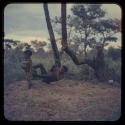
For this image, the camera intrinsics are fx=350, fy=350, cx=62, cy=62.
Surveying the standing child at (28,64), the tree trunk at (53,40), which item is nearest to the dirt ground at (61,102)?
the standing child at (28,64)

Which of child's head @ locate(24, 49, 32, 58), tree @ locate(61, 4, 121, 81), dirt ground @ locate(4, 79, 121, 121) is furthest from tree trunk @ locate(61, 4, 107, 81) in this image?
child's head @ locate(24, 49, 32, 58)

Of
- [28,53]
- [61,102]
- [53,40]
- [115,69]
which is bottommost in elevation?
[61,102]

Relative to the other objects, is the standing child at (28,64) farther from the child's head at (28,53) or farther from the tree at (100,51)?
the tree at (100,51)

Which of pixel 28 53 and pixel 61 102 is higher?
pixel 28 53

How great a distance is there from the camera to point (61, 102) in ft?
9.95

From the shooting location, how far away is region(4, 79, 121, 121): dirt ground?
3.02 metres

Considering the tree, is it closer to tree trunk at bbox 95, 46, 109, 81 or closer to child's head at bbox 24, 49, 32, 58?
tree trunk at bbox 95, 46, 109, 81

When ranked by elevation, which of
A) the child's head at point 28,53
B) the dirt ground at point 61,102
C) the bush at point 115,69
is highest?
the child's head at point 28,53

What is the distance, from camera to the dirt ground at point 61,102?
9.92ft

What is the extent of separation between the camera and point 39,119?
3.02m

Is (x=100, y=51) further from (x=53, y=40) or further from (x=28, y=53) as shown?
(x=28, y=53)

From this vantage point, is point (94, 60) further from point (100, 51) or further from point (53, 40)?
point (53, 40)

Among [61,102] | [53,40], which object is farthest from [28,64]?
[61,102]

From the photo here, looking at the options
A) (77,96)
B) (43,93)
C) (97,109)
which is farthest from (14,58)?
(97,109)
